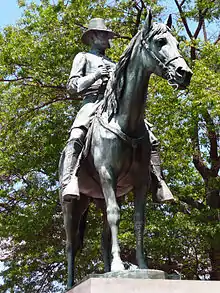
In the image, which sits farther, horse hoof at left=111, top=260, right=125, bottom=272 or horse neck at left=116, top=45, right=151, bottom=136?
horse neck at left=116, top=45, right=151, bottom=136

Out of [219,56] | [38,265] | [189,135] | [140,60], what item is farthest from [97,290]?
[38,265]

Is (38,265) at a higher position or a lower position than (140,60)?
lower

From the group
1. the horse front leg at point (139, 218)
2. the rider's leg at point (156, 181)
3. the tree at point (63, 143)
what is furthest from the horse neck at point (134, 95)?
the tree at point (63, 143)

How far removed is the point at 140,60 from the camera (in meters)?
6.04

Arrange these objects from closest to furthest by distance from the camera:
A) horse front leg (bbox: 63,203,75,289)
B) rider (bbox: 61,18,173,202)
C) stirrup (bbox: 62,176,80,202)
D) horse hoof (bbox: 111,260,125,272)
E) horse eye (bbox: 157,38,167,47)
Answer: horse hoof (bbox: 111,260,125,272)
horse eye (bbox: 157,38,167,47)
stirrup (bbox: 62,176,80,202)
rider (bbox: 61,18,173,202)
horse front leg (bbox: 63,203,75,289)

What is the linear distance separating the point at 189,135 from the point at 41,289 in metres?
6.95

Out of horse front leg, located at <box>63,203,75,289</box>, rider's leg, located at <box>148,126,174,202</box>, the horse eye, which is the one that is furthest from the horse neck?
horse front leg, located at <box>63,203,75,289</box>

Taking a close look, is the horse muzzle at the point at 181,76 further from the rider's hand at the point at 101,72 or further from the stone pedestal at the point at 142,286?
the stone pedestal at the point at 142,286

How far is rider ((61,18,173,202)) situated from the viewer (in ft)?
21.1

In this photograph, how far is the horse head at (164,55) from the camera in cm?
554

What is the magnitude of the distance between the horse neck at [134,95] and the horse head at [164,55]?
164 mm

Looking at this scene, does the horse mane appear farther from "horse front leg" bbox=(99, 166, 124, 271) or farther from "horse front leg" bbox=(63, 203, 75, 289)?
"horse front leg" bbox=(63, 203, 75, 289)

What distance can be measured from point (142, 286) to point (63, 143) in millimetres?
11237

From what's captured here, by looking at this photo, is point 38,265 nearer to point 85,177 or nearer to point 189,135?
point 189,135
